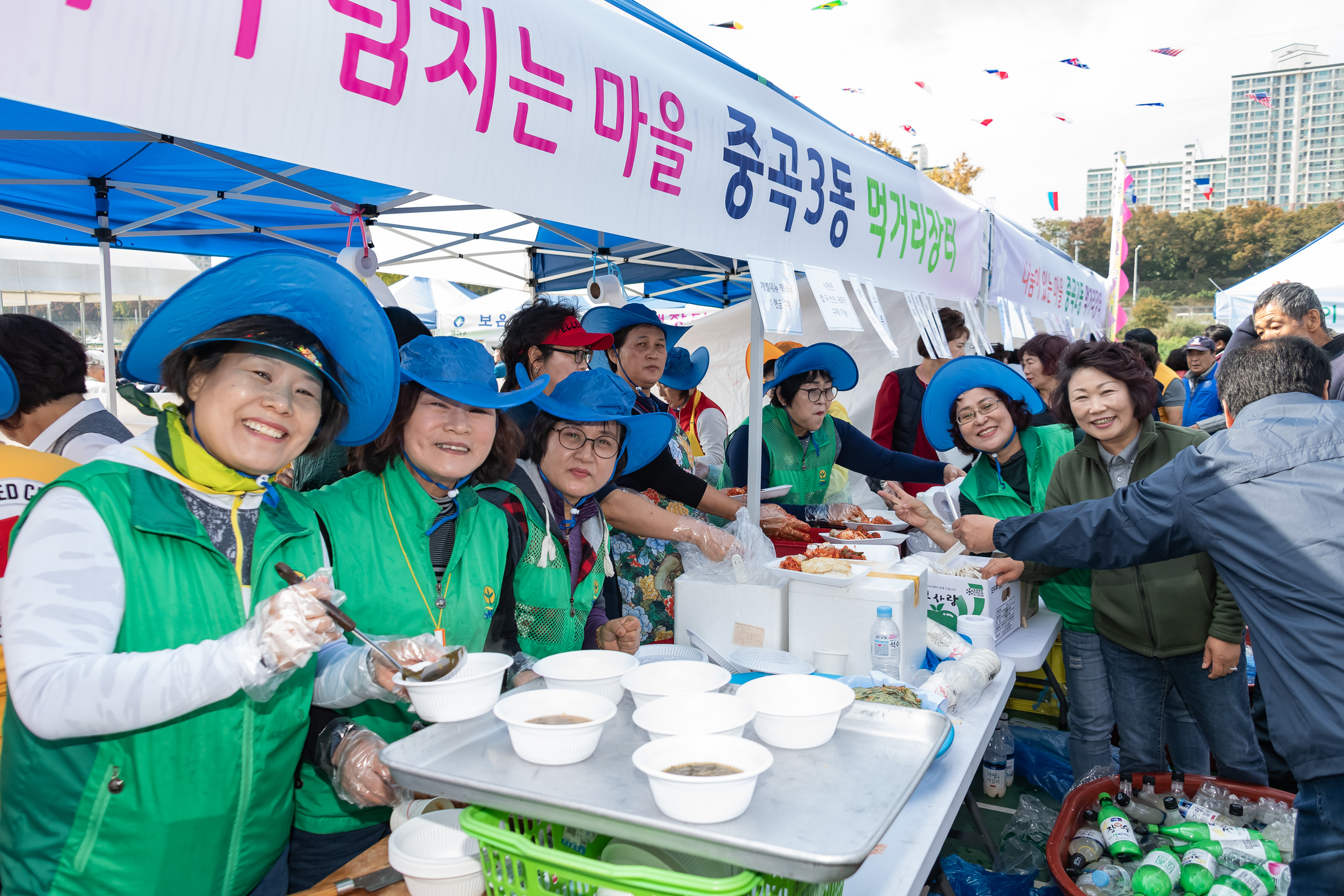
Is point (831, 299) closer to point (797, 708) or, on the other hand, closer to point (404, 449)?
point (404, 449)

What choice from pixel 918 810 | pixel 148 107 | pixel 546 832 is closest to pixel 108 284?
pixel 148 107

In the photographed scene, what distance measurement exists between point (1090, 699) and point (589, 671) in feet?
8.09

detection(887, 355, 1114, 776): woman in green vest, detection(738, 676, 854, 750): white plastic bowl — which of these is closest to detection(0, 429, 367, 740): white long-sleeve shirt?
detection(738, 676, 854, 750): white plastic bowl

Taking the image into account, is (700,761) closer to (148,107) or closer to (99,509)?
(99,509)

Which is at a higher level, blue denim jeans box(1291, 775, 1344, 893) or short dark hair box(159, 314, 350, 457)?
short dark hair box(159, 314, 350, 457)

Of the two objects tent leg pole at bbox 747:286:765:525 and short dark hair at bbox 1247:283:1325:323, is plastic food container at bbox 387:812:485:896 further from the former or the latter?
short dark hair at bbox 1247:283:1325:323

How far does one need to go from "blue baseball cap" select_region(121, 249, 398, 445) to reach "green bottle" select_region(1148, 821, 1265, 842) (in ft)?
8.62

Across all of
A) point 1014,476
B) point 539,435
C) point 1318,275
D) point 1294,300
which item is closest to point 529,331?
point 539,435

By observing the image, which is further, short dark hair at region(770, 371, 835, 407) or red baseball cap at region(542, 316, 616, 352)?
short dark hair at region(770, 371, 835, 407)

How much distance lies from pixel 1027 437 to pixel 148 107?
3.42 m

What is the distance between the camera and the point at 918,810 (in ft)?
5.63

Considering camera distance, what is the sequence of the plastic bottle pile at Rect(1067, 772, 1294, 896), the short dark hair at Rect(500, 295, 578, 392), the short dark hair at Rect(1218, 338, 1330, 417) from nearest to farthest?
the short dark hair at Rect(1218, 338, 1330, 417), the plastic bottle pile at Rect(1067, 772, 1294, 896), the short dark hair at Rect(500, 295, 578, 392)

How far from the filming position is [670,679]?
1.60 m

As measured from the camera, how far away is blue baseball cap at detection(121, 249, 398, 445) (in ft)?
4.74
